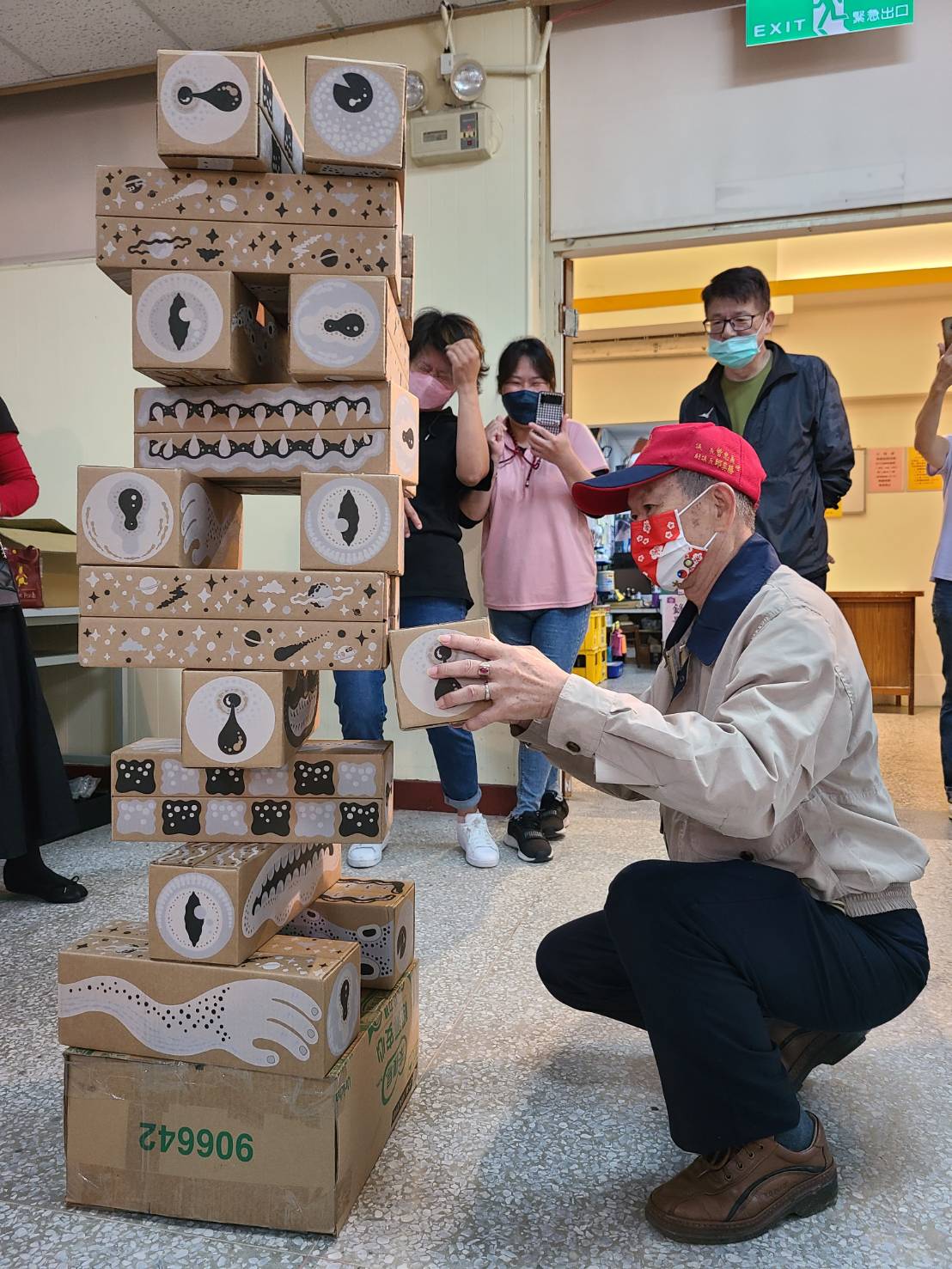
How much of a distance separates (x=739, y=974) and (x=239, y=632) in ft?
2.38

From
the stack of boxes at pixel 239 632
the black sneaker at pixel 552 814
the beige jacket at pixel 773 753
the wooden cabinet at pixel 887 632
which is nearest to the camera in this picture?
the beige jacket at pixel 773 753

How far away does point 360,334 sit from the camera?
3.85ft

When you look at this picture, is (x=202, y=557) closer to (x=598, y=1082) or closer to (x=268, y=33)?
(x=598, y=1082)

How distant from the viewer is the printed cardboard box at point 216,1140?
1.09m

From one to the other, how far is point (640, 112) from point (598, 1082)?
286 centimetres

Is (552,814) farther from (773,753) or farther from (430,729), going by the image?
(773,753)

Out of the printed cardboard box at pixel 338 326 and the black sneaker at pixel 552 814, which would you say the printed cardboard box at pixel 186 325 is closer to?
the printed cardboard box at pixel 338 326

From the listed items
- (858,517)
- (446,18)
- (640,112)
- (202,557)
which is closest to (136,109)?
(446,18)

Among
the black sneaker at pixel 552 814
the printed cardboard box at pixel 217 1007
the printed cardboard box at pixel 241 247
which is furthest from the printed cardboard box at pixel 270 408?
the black sneaker at pixel 552 814

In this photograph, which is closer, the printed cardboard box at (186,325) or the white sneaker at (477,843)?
the printed cardboard box at (186,325)

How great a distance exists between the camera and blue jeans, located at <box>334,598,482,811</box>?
262 cm

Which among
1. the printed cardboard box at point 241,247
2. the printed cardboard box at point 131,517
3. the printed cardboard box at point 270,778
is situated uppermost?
the printed cardboard box at point 241,247

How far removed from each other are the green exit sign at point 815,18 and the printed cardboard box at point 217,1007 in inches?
115

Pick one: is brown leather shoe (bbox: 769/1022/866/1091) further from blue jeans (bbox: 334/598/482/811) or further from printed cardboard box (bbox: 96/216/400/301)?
blue jeans (bbox: 334/598/482/811)
